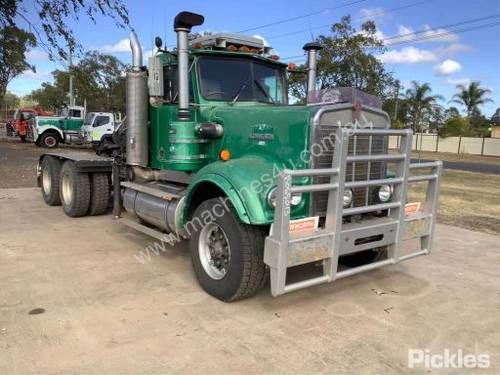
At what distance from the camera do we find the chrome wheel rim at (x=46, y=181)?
8280mm

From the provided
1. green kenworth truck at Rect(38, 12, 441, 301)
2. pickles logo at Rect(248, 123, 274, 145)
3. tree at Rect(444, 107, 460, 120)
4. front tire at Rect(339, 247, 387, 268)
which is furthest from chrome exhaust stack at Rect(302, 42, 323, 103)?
tree at Rect(444, 107, 460, 120)

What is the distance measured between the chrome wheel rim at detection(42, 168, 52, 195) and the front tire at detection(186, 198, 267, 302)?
4.91m

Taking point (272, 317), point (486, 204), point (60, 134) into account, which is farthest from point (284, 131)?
point (60, 134)

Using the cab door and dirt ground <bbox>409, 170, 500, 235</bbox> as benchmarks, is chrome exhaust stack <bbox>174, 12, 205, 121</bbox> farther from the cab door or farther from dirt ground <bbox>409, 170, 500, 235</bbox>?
the cab door

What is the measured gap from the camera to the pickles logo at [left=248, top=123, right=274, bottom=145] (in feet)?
13.9

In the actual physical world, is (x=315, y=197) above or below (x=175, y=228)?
above

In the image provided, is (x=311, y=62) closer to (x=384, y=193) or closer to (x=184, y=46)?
(x=184, y=46)

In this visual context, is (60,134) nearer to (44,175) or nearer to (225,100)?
(44,175)

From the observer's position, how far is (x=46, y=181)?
8453mm

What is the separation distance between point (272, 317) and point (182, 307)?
81 cm

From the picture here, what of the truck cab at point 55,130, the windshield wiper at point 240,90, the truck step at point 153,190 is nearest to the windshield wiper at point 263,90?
the windshield wiper at point 240,90

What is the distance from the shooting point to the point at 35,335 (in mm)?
3387

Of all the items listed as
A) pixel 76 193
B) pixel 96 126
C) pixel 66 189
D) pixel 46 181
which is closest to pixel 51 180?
pixel 46 181

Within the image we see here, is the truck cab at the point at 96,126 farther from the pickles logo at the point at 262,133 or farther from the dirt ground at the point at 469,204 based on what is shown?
the pickles logo at the point at 262,133
